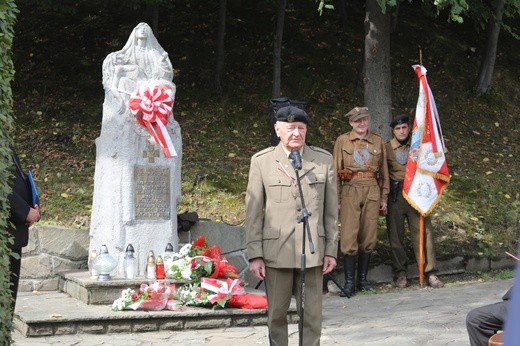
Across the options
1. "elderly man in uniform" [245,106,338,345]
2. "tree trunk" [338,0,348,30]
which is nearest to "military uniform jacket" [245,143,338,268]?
"elderly man in uniform" [245,106,338,345]

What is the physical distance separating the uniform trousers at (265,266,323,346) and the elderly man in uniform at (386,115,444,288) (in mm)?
4920

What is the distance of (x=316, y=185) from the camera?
717cm

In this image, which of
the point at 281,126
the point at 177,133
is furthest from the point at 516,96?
the point at 281,126

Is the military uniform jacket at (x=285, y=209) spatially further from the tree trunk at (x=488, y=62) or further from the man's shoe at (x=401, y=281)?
the tree trunk at (x=488, y=62)

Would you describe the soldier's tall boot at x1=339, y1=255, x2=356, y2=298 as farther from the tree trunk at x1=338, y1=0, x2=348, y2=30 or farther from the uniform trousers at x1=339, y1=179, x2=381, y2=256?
the tree trunk at x1=338, y1=0, x2=348, y2=30

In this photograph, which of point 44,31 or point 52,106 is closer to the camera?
point 52,106

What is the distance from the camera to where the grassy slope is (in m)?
13.5

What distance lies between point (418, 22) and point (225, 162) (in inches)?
265

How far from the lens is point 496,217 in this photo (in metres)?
13.9

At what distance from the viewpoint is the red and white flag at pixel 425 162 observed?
38.8ft

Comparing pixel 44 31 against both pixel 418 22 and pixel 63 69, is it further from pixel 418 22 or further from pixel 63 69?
pixel 418 22

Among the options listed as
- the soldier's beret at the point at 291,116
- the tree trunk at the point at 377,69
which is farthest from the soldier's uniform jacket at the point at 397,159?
the soldier's beret at the point at 291,116

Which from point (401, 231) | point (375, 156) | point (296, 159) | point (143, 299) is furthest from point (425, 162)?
point (296, 159)

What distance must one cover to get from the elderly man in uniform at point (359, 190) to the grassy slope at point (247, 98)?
3.13ft
